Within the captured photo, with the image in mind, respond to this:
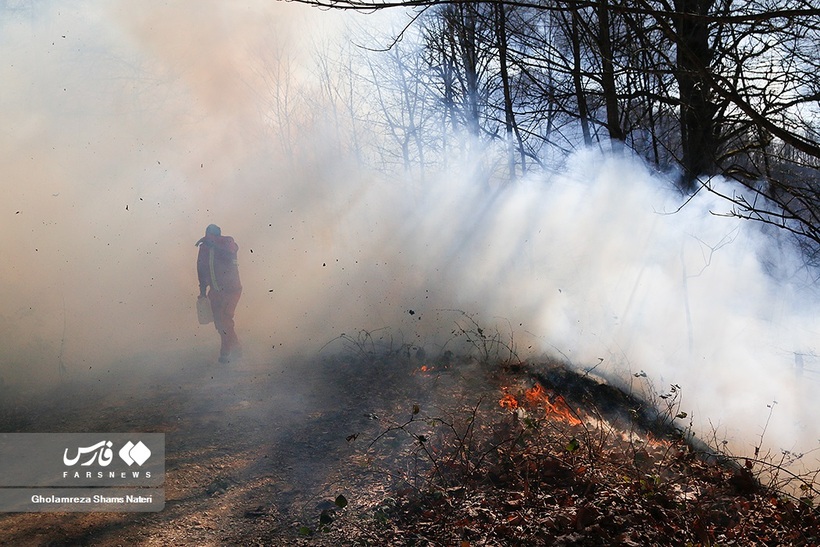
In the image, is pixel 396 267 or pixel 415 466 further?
pixel 396 267

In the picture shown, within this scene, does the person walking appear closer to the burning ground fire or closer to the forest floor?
the forest floor

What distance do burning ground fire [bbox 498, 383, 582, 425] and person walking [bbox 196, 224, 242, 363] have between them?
4.80 meters

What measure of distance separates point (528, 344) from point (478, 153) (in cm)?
974

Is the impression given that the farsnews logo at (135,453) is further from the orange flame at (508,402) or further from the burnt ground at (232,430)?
the orange flame at (508,402)

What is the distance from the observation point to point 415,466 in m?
4.83

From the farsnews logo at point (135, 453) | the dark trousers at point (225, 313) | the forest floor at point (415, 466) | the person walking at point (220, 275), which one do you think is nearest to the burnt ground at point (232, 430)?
the forest floor at point (415, 466)

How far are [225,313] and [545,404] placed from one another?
536 cm

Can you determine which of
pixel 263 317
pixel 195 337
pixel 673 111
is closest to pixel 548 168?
pixel 673 111

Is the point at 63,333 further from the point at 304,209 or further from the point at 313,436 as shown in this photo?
the point at 304,209

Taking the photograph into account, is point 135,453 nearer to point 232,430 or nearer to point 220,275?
point 232,430

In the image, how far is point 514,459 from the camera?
489 cm

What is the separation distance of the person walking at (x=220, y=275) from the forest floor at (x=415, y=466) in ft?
4.55

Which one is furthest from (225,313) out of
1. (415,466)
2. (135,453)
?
(415,466)

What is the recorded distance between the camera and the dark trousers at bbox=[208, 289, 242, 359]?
8.81 metres
